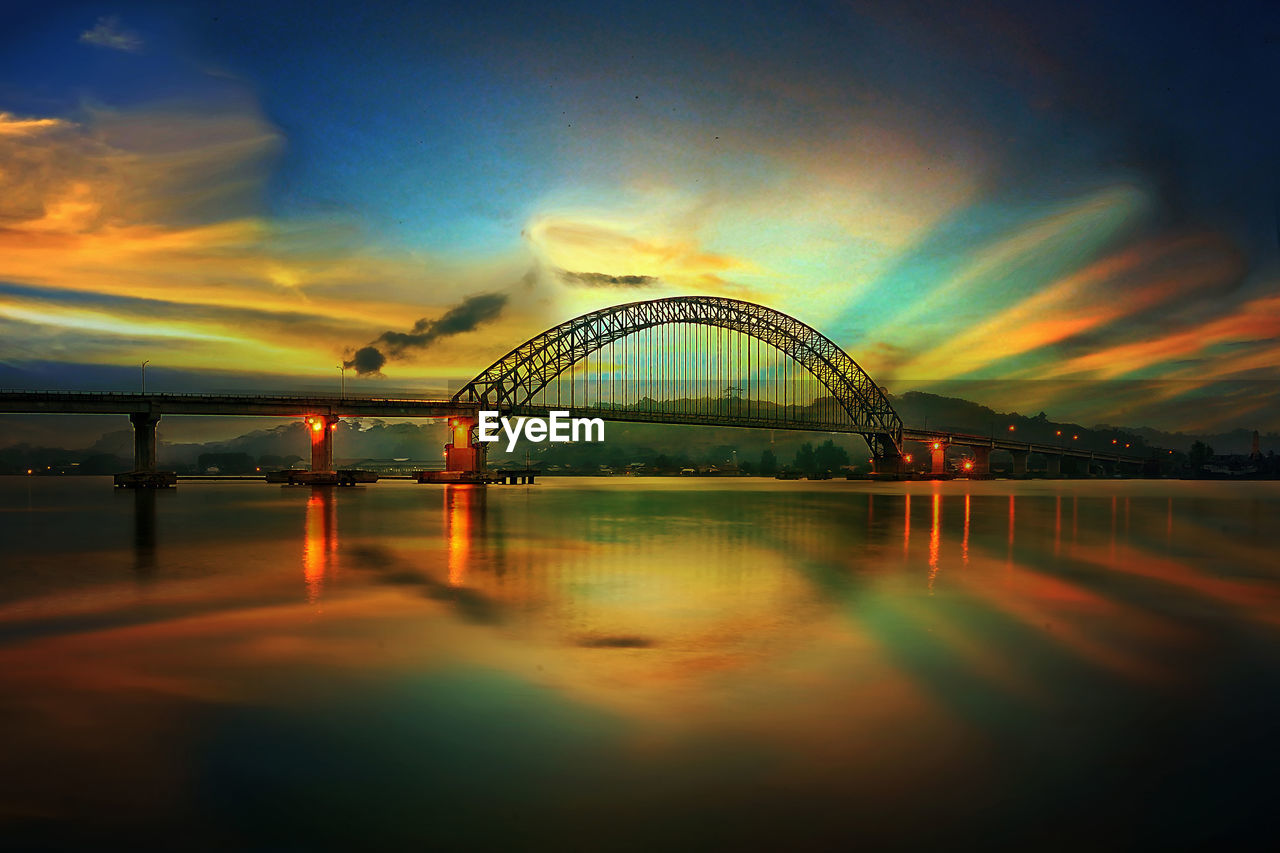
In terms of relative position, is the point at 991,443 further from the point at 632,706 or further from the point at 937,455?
the point at 632,706

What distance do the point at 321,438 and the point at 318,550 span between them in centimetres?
6294

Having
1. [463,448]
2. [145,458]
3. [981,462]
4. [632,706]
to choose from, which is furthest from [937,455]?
[632,706]

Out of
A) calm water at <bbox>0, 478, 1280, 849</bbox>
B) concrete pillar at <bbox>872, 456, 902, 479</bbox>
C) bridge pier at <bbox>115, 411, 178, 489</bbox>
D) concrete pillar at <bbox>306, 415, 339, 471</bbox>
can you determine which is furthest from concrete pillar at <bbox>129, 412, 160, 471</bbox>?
concrete pillar at <bbox>872, 456, 902, 479</bbox>

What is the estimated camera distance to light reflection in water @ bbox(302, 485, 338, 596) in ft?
56.6

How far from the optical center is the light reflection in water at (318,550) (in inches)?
680

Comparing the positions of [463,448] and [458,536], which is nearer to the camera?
[458,536]

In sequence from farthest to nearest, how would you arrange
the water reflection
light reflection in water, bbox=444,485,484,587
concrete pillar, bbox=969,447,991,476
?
1. concrete pillar, bbox=969,447,991,476
2. the water reflection
3. light reflection in water, bbox=444,485,484,587

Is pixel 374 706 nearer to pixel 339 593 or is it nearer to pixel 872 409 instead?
pixel 339 593

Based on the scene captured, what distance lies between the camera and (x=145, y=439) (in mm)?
76812

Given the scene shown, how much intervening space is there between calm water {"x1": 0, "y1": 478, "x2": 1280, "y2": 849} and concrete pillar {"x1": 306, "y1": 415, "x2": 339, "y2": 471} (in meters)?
64.0

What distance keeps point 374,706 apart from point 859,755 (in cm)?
456

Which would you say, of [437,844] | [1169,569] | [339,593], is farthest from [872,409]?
[437,844]

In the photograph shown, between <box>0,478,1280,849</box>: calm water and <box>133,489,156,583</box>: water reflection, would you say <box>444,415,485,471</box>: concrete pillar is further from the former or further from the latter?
<box>0,478,1280,849</box>: calm water

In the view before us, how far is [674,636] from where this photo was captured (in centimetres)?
1182
